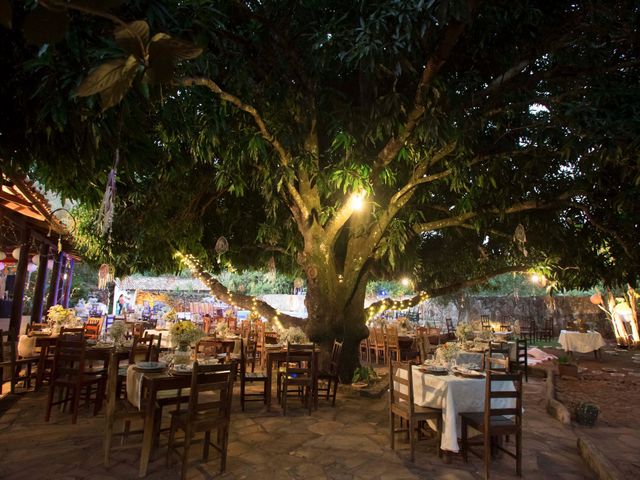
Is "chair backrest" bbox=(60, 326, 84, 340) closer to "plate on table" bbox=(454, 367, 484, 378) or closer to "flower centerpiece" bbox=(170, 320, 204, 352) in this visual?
"flower centerpiece" bbox=(170, 320, 204, 352)

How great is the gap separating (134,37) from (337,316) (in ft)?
21.6

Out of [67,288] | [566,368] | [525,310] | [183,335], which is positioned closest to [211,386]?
[183,335]

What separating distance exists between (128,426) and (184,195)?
4266 mm

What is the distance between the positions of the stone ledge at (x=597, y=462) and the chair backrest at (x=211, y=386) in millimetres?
3284

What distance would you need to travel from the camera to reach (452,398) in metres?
4.04

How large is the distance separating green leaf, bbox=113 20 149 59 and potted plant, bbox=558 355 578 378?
1026 cm

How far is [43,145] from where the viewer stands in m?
2.60

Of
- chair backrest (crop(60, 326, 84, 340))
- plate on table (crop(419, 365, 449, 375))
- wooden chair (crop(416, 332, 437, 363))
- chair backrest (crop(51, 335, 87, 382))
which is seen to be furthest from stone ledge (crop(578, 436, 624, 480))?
chair backrest (crop(60, 326, 84, 340))

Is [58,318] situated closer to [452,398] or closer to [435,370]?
[435,370]

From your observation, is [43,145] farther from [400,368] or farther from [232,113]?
[400,368]

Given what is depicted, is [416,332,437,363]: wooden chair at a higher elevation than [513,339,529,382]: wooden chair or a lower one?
higher

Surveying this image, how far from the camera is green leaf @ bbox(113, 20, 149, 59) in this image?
84 centimetres

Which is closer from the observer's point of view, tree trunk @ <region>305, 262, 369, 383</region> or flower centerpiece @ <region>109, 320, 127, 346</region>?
flower centerpiece @ <region>109, 320, 127, 346</region>

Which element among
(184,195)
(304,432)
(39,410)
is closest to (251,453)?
(304,432)
